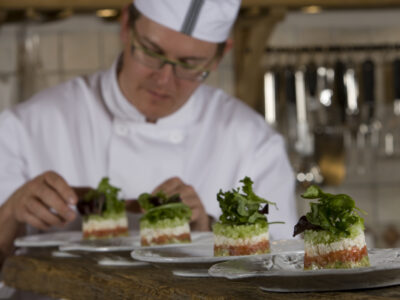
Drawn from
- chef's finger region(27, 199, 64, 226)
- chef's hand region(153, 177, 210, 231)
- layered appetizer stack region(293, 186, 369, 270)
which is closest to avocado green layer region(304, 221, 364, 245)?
layered appetizer stack region(293, 186, 369, 270)

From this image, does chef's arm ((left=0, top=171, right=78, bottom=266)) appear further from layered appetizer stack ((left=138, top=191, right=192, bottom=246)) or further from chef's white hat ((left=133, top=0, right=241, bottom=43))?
chef's white hat ((left=133, top=0, right=241, bottom=43))

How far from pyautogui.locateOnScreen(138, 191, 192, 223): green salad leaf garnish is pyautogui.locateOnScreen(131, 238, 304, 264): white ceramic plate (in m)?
0.12

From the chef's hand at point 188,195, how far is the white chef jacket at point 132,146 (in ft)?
1.25

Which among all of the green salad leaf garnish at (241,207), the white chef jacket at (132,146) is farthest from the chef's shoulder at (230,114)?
the green salad leaf garnish at (241,207)

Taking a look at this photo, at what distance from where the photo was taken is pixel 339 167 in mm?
3879

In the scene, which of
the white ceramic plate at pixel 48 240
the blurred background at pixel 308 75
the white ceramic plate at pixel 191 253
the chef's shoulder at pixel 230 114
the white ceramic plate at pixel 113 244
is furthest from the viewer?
the blurred background at pixel 308 75

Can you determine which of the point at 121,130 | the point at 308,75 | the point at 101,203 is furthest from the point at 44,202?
the point at 308,75

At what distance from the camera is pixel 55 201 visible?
6.03 feet

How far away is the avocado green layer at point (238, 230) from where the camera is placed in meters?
1.31

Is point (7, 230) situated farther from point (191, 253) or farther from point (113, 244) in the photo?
point (191, 253)

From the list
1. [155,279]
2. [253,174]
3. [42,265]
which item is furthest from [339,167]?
[155,279]

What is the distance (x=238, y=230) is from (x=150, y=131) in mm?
1053

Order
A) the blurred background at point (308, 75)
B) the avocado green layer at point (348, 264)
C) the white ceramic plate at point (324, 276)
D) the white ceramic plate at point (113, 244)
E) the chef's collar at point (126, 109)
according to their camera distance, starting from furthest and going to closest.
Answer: the blurred background at point (308, 75) → the chef's collar at point (126, 109) → the white ceramic plate at point (113, 244) → the avocado green layer at point (348, 264) → the white ceramic plate at point (324, 276)

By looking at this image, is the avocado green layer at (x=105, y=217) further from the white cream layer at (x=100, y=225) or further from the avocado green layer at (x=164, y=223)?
the avocado green layer at (x=164, y=223)
